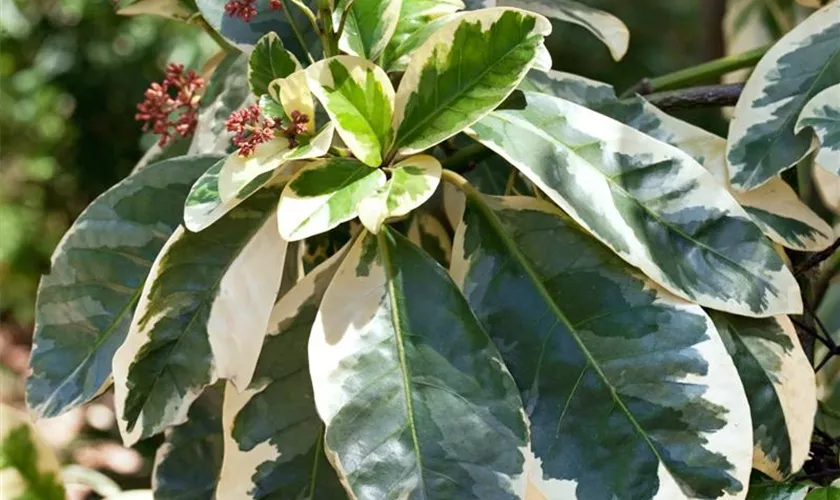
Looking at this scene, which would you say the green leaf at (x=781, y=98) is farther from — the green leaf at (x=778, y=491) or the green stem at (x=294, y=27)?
the green stem at (x=294, y=27)

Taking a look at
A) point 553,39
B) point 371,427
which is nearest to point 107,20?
point 553,39

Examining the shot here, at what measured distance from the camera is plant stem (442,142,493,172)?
582 mm

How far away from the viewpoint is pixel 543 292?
0.49 m

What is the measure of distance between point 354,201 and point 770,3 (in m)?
0.93

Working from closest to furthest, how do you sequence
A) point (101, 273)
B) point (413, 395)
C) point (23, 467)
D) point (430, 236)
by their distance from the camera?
point (413, 395), point (101, 273), point (430, 236), point (23, 467)

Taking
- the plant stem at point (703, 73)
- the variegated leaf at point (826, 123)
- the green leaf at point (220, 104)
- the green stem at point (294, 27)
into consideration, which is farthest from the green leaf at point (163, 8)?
the variegated leaf at point (826, 123)

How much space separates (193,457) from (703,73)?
0.54 meters

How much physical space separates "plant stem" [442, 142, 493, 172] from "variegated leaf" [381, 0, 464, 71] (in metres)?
0.09

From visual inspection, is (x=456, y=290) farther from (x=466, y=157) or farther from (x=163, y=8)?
(x=163, y=8)

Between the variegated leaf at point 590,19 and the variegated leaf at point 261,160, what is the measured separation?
0.85 feet

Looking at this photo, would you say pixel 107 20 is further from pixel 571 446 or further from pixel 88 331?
pixel 571 446

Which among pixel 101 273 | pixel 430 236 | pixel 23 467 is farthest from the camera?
pixel 23 467

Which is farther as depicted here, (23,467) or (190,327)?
(23,467)

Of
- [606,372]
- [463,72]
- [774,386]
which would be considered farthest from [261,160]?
[774,386]
